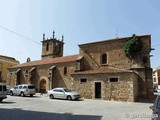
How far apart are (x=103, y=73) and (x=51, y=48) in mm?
24265

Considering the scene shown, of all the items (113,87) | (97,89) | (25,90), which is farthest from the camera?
(25,90)

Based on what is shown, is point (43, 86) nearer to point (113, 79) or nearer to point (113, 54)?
point (113, 54)

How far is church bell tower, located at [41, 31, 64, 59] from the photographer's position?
45756mm

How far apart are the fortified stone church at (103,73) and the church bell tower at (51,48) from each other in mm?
10506

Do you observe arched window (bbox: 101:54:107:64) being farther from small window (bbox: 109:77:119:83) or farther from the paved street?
the paved street

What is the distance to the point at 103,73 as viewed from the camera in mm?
24062

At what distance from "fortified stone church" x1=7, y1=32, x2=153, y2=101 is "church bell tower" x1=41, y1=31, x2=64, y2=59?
34.5 feet

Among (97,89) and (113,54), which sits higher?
(113,54)

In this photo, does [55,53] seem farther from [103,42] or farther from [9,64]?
[103,42]

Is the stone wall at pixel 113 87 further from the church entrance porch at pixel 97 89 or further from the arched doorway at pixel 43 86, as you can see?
the arched doorway at pixel 43 86

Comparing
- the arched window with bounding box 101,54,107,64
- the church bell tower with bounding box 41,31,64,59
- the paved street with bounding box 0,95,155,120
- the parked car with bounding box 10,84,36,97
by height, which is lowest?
the paved street with bounding box 0,95,155,120

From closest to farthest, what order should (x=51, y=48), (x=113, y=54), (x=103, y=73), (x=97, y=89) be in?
(x=103, y=73)
(x=97, y=89)
(x=113, y=54)
(x=51, y=48)

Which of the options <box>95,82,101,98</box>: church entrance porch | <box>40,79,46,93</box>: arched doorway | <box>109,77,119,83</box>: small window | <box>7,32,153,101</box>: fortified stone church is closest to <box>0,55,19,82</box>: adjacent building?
<box>7,32,153,101</box>: fortified stone church

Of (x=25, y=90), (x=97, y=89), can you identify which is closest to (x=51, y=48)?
(x=25, y=90)
